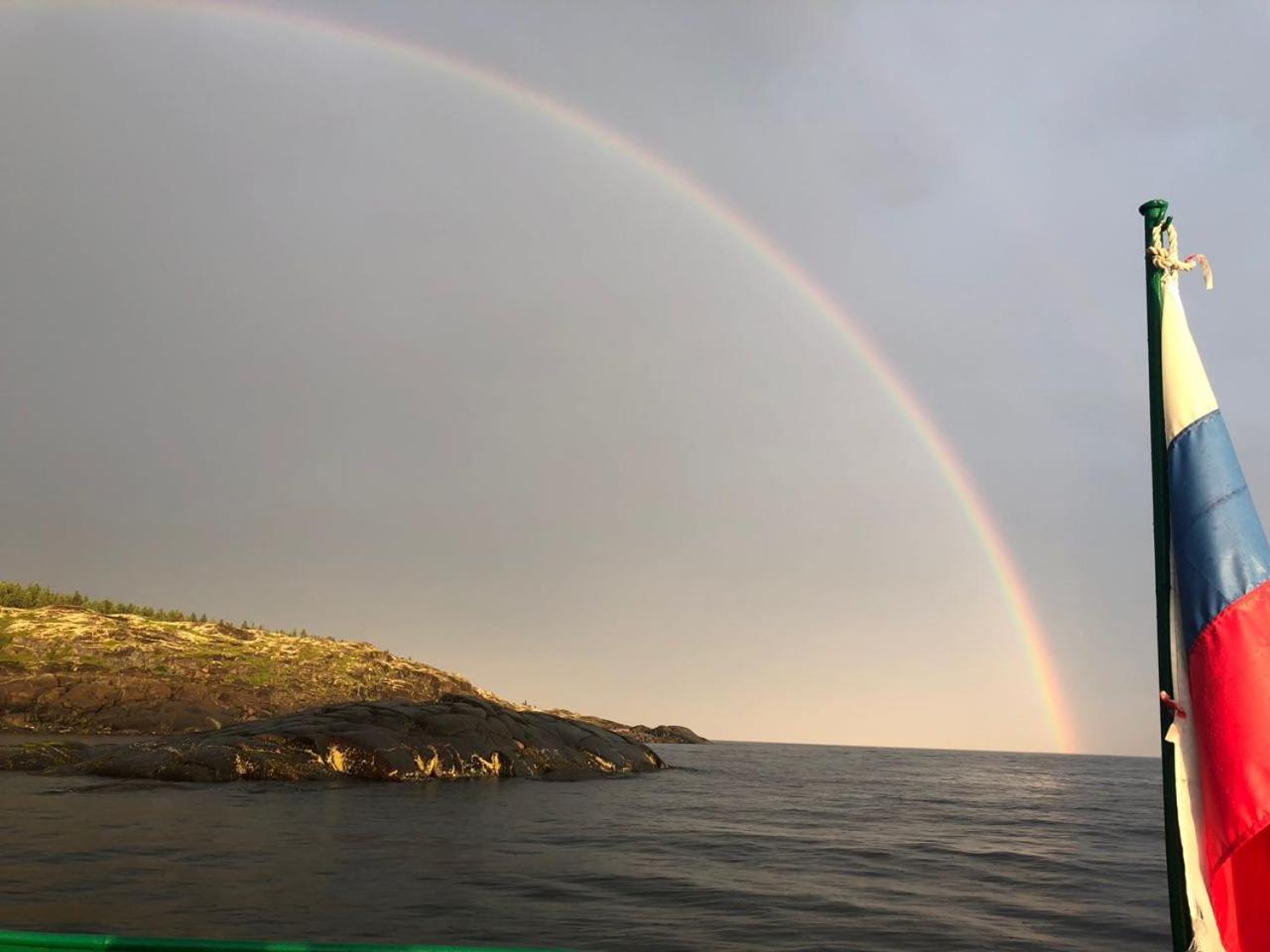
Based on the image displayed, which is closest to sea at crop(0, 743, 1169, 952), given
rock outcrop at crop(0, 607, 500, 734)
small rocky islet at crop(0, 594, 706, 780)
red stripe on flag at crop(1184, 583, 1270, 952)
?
small rocky islet at crop(0, 594, 706, 780)

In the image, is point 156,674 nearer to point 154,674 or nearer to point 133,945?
point 154,674

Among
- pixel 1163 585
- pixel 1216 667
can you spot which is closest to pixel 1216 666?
pixel 1216 667

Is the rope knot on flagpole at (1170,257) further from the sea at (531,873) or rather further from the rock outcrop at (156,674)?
the rock outcrop at (156,674)

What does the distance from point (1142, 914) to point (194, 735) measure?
29.9m

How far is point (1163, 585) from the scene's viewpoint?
4.35 metres

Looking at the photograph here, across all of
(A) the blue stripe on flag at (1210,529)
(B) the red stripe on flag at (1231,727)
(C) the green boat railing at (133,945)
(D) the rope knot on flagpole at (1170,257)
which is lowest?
(C) the green boat railing at (133,945)

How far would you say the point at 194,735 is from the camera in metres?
30.9

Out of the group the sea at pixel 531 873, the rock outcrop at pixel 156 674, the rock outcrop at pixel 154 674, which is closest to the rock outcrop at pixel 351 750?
the sea at pixel 531 873

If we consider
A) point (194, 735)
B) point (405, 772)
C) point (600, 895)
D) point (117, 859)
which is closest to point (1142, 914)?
point (600, 895)

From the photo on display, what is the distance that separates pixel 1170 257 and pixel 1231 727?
2448mm

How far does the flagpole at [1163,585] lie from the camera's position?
4215 millimetres

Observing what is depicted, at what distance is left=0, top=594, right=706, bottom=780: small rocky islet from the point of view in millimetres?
29359

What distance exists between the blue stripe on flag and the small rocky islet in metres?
30.0

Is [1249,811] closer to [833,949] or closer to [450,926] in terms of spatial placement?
[833,949]
